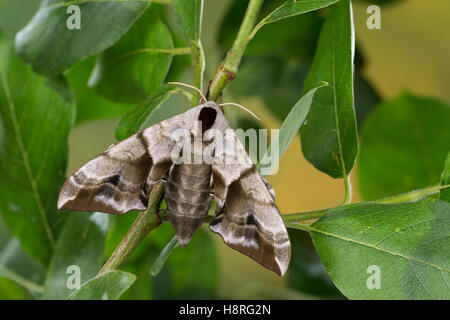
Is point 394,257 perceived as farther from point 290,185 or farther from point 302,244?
point 290,185

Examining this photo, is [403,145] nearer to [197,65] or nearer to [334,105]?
[334,105]

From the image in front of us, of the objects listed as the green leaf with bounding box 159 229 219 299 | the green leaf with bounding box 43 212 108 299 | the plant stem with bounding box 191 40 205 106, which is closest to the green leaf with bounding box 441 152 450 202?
the plant stem with bounding box 191 40 205 106


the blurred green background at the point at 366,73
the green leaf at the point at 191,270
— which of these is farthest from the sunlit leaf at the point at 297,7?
the blurred green background at the point at 366,73

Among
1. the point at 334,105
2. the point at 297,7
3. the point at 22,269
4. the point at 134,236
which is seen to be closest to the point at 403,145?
the point at 334,105

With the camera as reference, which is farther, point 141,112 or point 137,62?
point 137,62

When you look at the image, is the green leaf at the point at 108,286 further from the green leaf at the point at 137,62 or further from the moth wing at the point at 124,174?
the green leaf at the point at 137,62

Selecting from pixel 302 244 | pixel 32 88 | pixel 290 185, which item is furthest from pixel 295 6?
pixel 290 185

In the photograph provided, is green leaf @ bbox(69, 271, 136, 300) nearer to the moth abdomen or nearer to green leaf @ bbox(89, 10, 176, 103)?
the moth abdomen
